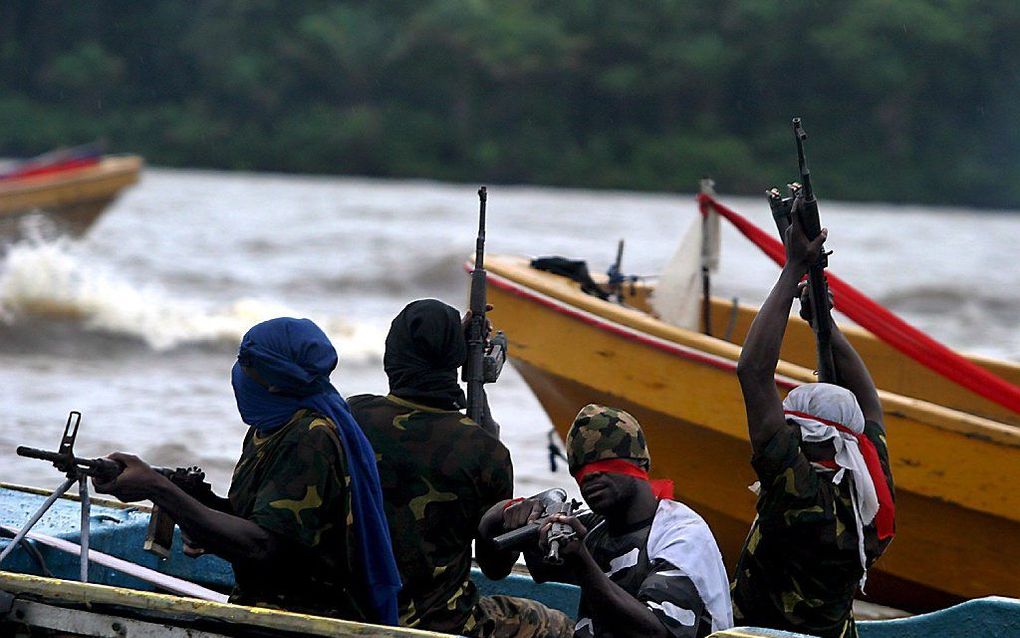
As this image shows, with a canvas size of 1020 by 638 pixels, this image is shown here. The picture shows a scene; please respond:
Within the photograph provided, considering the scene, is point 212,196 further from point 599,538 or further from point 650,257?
point 599,538

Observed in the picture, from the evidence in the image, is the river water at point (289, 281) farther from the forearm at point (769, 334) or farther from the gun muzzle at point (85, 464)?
the forearm at point (769, 334)

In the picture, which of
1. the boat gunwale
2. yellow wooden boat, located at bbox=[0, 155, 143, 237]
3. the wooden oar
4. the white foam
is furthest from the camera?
yellow wooden boat, located at bbox=[0, 155, 143, 237]

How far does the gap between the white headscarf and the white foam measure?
10.4 meters

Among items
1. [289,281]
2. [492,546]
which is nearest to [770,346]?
[492,546]

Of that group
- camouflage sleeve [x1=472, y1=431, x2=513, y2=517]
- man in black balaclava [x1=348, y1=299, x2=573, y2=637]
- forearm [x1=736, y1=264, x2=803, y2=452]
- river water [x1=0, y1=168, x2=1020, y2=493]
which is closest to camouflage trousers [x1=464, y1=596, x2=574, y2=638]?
man in black balaclava [x1=348, y1=299, x2=573, y2=637]

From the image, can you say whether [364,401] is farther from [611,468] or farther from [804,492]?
[804,492]

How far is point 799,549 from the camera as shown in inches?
126

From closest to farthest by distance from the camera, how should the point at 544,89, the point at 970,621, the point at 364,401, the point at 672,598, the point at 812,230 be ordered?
the point at 672,598 < the point at 812,230 < the point at 364,401 < the point at 970,621 < the point at 544,89

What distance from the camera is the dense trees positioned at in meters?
42.8

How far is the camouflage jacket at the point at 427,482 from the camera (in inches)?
134

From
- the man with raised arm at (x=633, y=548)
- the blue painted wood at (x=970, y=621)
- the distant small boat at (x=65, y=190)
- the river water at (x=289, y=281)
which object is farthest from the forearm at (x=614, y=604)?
the distant small boat at (x=65, y=190)

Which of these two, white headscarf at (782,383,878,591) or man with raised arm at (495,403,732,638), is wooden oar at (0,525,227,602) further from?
white headscarf at (782,383,878,591)

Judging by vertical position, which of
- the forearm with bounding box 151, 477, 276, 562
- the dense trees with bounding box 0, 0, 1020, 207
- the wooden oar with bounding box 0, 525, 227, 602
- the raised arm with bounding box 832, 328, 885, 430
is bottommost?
the wooden oar with bounding box 0, 525, 227, 602

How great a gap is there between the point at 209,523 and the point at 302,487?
19 centimetres
